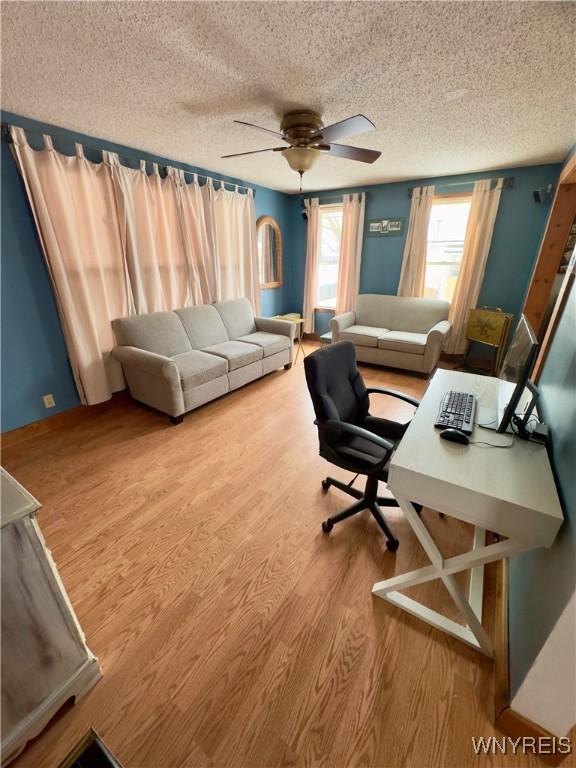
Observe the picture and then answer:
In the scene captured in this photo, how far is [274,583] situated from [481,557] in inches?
35.6

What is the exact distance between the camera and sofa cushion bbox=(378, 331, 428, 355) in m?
3.74

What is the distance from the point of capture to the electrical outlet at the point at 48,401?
2.66 meters

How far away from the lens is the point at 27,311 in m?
2.46

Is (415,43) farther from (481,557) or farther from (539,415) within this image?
(481,557)

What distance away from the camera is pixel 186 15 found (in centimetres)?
123

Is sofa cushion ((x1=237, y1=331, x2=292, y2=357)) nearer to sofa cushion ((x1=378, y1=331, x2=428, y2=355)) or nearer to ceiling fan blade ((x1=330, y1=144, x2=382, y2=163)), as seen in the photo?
sofa cushion ((x1=378, y1=331, x2=428, y2=355))

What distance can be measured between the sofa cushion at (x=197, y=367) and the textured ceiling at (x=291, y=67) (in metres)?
1.86

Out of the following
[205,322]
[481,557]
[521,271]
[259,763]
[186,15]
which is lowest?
[259,763]

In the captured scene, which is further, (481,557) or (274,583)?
(274,583)

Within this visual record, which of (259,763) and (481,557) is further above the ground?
(481,557)

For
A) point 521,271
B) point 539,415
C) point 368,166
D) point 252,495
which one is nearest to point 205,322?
point 252,495

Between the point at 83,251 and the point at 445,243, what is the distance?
4216 mm

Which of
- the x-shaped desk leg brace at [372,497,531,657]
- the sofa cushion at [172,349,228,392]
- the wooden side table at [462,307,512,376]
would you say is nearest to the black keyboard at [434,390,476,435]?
the x-shaped desk leg brace at [372,497,531,657]

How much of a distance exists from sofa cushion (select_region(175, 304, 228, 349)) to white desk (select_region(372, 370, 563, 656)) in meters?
2.70
